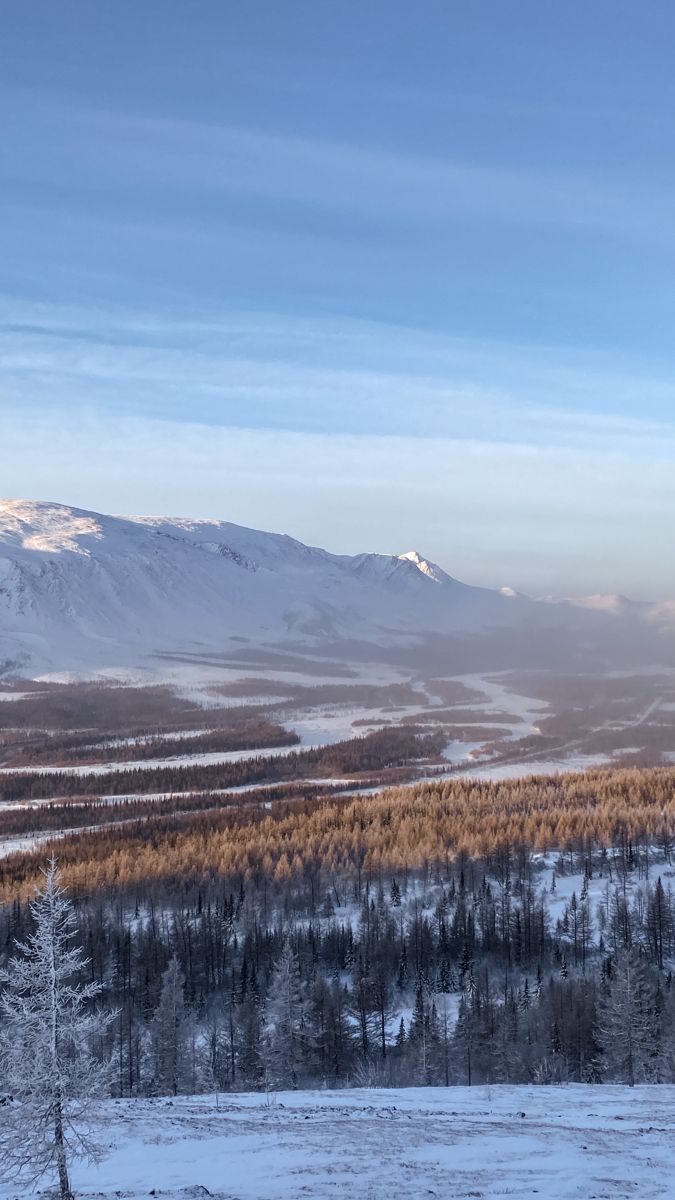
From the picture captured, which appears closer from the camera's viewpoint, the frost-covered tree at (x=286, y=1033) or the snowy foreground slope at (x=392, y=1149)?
the snowy foreground slope at (x=392, y=1149)

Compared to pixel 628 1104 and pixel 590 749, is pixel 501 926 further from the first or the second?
pixel 590 749

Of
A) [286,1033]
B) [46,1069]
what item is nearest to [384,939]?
[286,1033]

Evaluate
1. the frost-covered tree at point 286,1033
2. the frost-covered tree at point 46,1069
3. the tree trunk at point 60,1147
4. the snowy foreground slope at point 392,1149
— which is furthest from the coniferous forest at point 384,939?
the tree trunk at point 60,1147

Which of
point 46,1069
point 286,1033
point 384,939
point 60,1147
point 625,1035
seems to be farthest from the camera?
point 384,939

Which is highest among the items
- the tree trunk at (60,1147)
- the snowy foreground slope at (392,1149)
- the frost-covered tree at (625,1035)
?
the tree trunk at (60,1147)

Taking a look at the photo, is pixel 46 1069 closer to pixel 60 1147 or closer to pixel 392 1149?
pixel 60 1147

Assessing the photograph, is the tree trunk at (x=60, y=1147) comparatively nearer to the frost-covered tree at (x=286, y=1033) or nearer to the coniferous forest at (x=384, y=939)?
the coniferous forest at (x=384, y=939)

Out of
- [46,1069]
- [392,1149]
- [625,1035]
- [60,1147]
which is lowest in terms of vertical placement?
[625,1035]
